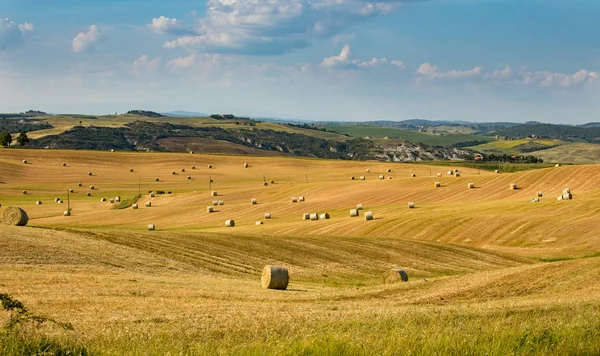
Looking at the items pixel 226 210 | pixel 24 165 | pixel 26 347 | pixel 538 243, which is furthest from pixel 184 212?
pixel 26 347

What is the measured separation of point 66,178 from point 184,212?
43.2 meters

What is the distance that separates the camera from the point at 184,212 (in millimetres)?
78938

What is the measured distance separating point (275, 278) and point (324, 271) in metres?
10.0

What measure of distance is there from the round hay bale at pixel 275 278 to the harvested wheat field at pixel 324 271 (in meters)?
0.71

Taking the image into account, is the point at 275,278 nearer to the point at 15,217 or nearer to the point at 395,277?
the point at 395,277

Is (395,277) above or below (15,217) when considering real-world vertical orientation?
below

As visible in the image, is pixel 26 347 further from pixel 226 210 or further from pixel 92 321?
pixel 226 210

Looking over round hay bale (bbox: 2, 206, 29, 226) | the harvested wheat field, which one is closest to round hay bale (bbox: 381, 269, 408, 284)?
the harvested wheat field

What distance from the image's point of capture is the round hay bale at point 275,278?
91.5 ft

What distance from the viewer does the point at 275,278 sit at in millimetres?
27953

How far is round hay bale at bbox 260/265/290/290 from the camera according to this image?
2789 cm

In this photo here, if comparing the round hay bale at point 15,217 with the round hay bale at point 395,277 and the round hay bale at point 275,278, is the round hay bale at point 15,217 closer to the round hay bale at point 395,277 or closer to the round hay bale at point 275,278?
the round hay bale at point 275,278

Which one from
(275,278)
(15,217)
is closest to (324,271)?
(275,278)

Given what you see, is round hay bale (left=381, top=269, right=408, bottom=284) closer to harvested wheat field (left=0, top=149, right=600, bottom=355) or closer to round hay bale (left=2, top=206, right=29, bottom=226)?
harvested wheat field (left=0, top=149, right=600, bottom=355)
